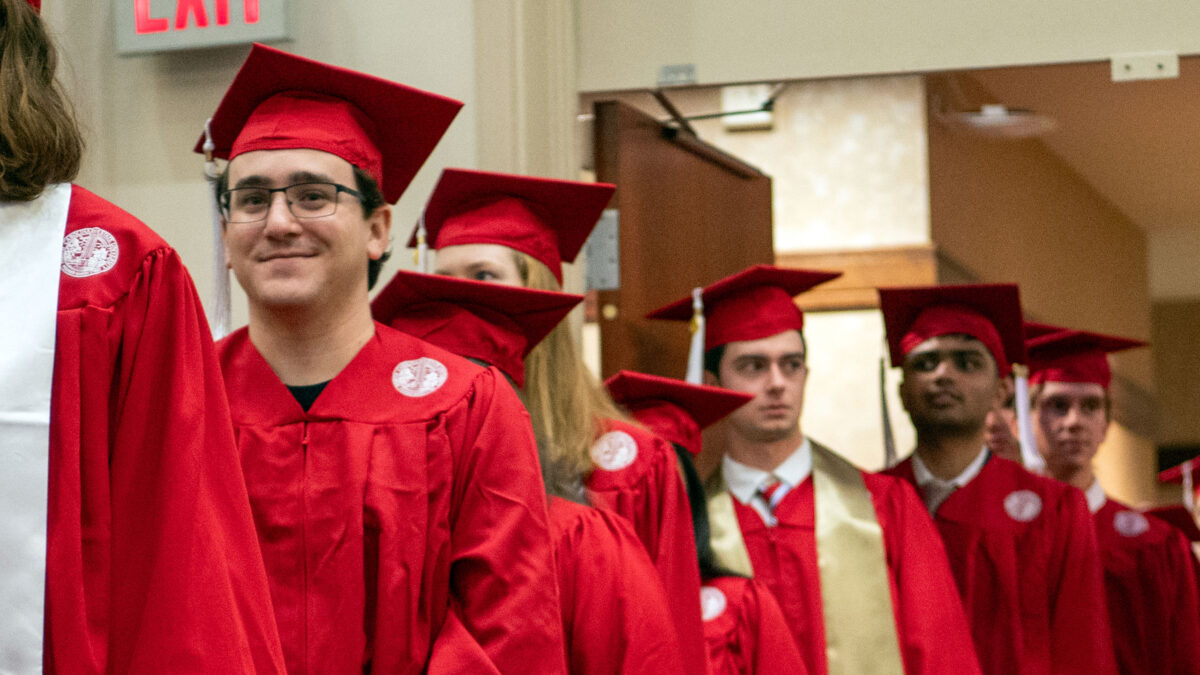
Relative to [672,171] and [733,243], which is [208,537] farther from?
[733,243]

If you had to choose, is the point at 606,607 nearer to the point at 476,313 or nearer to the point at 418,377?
the point at 476,313

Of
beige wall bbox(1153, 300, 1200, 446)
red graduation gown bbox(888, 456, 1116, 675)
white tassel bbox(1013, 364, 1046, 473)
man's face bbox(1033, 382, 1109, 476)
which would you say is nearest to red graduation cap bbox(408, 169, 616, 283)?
red graduation gown bbox(888, 456, 1116, 675)

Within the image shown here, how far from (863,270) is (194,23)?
14.5 feet

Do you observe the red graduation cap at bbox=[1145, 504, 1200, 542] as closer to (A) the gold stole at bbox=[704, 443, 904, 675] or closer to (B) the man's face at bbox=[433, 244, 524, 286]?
(A) the gold stole at bbox=[704, 443, 904, 675]

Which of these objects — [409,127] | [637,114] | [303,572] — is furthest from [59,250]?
[637,114]

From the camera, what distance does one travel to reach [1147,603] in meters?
5.11

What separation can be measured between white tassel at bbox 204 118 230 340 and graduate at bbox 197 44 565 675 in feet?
0.52

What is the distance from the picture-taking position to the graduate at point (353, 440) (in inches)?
82.4

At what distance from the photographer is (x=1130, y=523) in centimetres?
529

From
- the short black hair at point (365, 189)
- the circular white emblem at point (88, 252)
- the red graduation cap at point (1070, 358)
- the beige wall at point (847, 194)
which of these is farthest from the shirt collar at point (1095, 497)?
the circular white emblem at point (88, 252)

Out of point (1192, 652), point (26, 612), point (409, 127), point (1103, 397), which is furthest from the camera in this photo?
point (1103, 397)

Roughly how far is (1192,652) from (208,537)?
14.4 ft

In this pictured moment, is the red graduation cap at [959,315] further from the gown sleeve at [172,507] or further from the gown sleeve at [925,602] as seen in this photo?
the gown sleeve at [172,507]

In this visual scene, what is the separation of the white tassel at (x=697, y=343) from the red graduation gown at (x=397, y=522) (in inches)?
67.5
